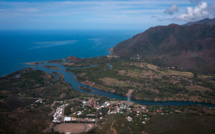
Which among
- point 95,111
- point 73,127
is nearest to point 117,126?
point 95,111

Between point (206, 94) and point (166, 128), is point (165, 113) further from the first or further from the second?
point (206, 94)

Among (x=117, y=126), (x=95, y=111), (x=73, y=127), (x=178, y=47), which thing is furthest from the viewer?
(x=178, y=47)

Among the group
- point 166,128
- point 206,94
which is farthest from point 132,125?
point 206,94

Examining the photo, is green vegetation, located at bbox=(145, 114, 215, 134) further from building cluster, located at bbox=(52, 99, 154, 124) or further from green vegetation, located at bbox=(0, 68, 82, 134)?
green vegetation, located at bbox=(0, 68, 82, 134)

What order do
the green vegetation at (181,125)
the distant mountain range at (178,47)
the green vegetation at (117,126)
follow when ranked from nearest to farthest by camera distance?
the green vegetation at (181,125), the green vegetation at (117,126), the distant mountain range at (178,47)

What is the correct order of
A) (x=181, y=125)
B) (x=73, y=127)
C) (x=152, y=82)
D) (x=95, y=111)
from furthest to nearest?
(x=152, y=82)
(x=95, y=111)
(x=73, y=127)
(x=181, y=125)

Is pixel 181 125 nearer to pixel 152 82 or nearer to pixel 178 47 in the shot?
pixel 152 82

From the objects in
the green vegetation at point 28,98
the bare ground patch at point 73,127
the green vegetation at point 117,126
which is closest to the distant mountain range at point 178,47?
the green vegetation at point 117,126

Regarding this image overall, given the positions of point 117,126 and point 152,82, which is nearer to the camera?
point 117,126

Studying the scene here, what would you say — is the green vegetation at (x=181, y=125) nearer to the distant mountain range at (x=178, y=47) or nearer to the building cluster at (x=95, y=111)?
the building cluster at (x=95, y=111)
